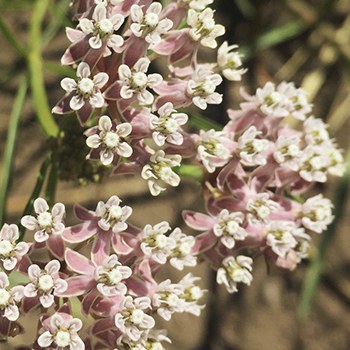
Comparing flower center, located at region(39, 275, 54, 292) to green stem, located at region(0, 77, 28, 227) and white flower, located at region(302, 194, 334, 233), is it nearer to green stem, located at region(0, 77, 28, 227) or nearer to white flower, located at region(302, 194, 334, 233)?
green stem, located at region(0, 77, 28, 227)

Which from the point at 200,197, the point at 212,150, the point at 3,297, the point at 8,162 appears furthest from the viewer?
the point at 200,197

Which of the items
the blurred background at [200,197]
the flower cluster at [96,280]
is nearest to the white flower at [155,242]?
the flower cluster at [96,280]

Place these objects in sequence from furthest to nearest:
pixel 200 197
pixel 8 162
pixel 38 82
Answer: pixel 200 197, pixel 38 82, pixel 8 162

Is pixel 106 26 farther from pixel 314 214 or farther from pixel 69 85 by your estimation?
pixel 314 214

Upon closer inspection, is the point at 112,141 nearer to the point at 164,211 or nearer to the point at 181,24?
the point at 181,24

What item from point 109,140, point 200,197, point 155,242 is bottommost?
point 200,197

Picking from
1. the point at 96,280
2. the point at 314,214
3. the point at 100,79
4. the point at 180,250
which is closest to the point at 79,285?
the point at 96,280

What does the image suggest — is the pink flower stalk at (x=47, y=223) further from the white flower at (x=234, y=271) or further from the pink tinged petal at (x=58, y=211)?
the white flower at (x=234, y=271)
